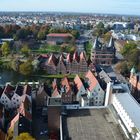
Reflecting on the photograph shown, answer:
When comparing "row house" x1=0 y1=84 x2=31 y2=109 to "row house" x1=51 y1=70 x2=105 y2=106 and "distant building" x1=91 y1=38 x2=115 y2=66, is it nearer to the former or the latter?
"row house" x1=51 y1=70 x2=105 y2=106

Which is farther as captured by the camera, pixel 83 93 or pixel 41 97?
pixel 83 93

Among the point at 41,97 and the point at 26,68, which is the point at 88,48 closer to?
the point at 26,68

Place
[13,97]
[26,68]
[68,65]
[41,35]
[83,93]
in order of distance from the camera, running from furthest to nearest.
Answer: [41,35] → [68,65] → [26,68] → [83,93] → [13,97]

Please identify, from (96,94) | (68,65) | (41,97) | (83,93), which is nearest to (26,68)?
(68,65)

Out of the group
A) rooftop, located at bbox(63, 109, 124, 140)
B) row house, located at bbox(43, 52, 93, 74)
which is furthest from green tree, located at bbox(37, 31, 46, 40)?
rooftop, located at bbox(63, 109, 124, 140)

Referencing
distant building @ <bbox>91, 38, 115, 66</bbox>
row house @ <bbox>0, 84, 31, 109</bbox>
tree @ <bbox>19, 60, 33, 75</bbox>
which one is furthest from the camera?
distant building @ <bbox>91, 38, 115, 66</bbox>

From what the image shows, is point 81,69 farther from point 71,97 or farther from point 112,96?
point 112,96

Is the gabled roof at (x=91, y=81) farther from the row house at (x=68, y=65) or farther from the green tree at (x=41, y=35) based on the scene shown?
the green tree at (x=41, y=35)

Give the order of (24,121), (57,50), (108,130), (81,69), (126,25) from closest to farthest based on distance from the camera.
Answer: (108,130)
(24,121)
(81,69)
(57,50)
(126,25)

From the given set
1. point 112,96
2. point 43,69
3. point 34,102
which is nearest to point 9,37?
point 43,69
